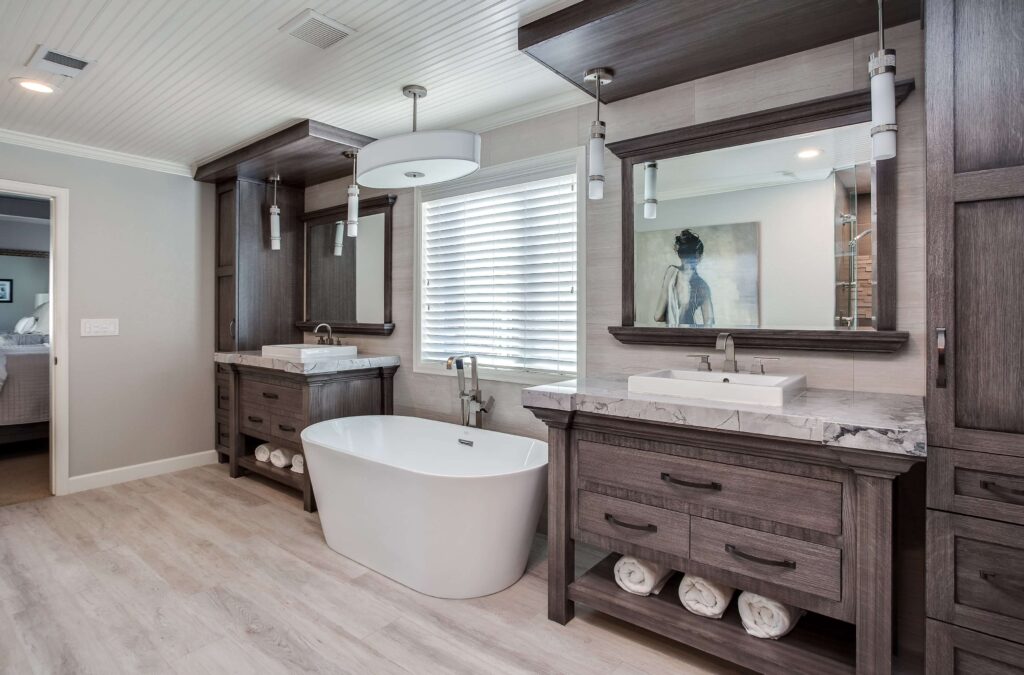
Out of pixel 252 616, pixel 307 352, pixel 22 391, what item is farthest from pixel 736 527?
pixel 22 391

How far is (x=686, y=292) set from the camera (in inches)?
97.5

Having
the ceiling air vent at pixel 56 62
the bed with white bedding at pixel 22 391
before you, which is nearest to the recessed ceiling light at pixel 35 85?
the ceiling air vent at pixel 56 62

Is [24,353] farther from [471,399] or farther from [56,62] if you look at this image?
[471,399]

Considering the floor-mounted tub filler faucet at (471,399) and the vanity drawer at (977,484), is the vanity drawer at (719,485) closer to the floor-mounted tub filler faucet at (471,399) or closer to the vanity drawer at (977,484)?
the vanity drawer at (977,484)

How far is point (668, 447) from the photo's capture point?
187cm

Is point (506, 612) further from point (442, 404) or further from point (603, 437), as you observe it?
point (442, 404)

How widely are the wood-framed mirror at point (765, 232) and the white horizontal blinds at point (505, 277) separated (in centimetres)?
40

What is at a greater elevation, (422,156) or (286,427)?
(422,156)

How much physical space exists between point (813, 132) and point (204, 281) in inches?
171

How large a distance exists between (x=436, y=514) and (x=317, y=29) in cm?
207

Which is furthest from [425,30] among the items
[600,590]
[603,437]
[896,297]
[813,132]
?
[600,590]

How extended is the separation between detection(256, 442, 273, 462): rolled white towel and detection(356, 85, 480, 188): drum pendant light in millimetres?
2313

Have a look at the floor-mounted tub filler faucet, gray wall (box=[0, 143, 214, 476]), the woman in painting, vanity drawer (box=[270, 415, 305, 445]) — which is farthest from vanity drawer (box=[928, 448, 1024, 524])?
gray wall (box=[0, 143, 214, 476])

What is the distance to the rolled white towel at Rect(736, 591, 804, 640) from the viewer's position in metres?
1.75
